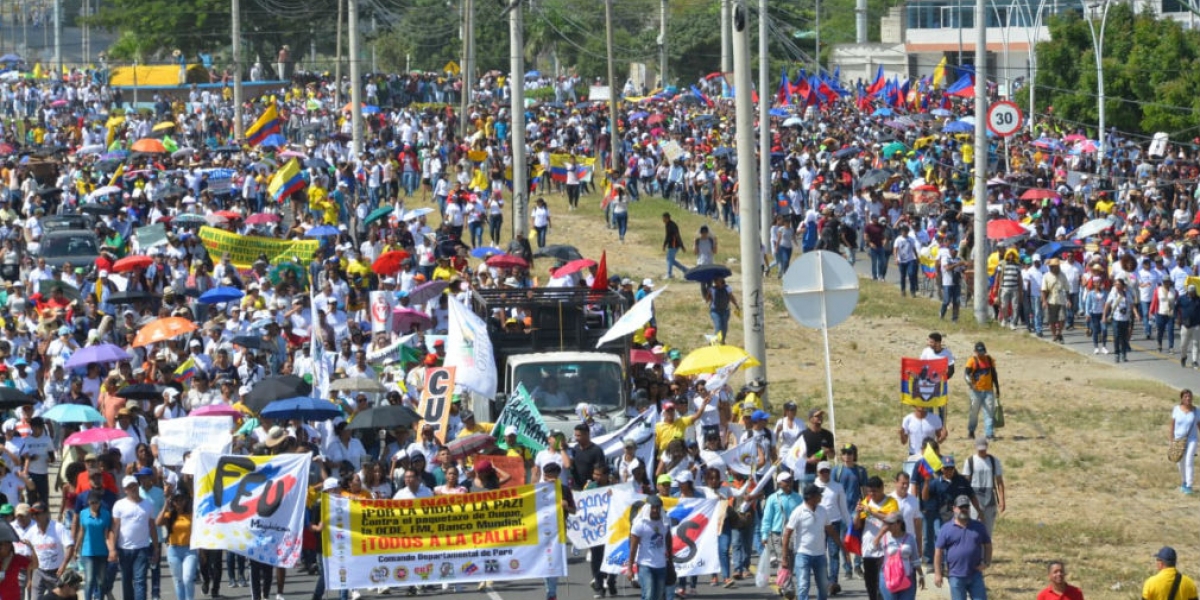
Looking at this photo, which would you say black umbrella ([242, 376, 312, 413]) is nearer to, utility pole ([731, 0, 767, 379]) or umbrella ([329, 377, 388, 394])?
umbrella ([329, 377, 388, 394])

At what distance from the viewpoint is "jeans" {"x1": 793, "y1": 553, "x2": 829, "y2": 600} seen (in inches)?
682

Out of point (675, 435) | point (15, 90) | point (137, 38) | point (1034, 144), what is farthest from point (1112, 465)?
point (137, 38)

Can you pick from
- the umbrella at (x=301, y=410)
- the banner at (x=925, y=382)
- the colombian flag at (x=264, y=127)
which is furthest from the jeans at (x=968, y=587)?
the colombian flag at (x=264, y=127)

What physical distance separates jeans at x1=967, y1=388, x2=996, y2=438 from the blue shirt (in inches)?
358

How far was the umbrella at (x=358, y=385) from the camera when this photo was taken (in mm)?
23828

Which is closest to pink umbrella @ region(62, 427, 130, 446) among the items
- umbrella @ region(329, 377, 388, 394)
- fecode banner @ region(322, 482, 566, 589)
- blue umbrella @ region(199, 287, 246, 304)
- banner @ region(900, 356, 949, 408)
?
fecode banner @ region(322, 482, 566, 589)

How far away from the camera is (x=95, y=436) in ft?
65.6

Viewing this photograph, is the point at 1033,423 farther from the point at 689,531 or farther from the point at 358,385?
the point at 689,531

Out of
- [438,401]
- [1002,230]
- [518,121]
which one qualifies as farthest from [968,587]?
[518,121]

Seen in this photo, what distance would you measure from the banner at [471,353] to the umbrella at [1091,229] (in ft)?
61.7

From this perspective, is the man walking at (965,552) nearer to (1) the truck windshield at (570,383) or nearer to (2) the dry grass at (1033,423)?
(2) the dry grass at (1033,423)

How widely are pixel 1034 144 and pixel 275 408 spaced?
135 feet

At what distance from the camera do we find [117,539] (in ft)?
57.3

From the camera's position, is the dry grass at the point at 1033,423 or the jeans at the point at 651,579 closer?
the jeans at the point at 651,579
